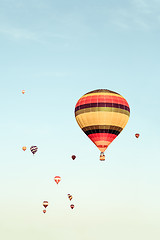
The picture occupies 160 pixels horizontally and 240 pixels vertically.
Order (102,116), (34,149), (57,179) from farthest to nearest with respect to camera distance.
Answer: (34,149) < (57,179) < (102,116)

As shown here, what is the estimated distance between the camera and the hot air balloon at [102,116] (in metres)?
78.8

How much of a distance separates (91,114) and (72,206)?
761 inches

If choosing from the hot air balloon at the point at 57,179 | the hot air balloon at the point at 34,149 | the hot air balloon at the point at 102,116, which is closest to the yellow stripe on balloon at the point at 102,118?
the hot air balloon at the point at 102,116

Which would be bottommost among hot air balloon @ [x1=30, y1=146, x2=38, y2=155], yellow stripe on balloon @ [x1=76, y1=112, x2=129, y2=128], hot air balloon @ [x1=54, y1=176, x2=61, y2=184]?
hot air balloon @ [x1=54, y1=176, x2=61, y2=184]

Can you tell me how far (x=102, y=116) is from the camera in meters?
78.7

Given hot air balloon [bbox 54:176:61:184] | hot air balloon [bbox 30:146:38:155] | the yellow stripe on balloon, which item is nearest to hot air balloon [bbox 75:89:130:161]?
the yellow stripe on balloon

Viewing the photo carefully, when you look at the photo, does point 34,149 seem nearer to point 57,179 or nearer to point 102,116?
point 57,179

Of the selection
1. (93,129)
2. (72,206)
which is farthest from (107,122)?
(72,206)

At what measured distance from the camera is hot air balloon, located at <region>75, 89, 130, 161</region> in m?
78.8

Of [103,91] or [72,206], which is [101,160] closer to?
[103,91]

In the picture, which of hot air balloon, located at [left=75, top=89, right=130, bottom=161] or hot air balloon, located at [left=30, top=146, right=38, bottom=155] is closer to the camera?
hot air balloon, located at [left=75, top=89, right=130, bottom=161]

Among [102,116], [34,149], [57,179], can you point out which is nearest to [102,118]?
[102,116]

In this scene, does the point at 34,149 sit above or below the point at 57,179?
above

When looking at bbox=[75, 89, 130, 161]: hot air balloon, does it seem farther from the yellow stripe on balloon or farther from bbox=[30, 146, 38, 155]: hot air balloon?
bbox=[30, 146, 38, 155]: hot air balloon
